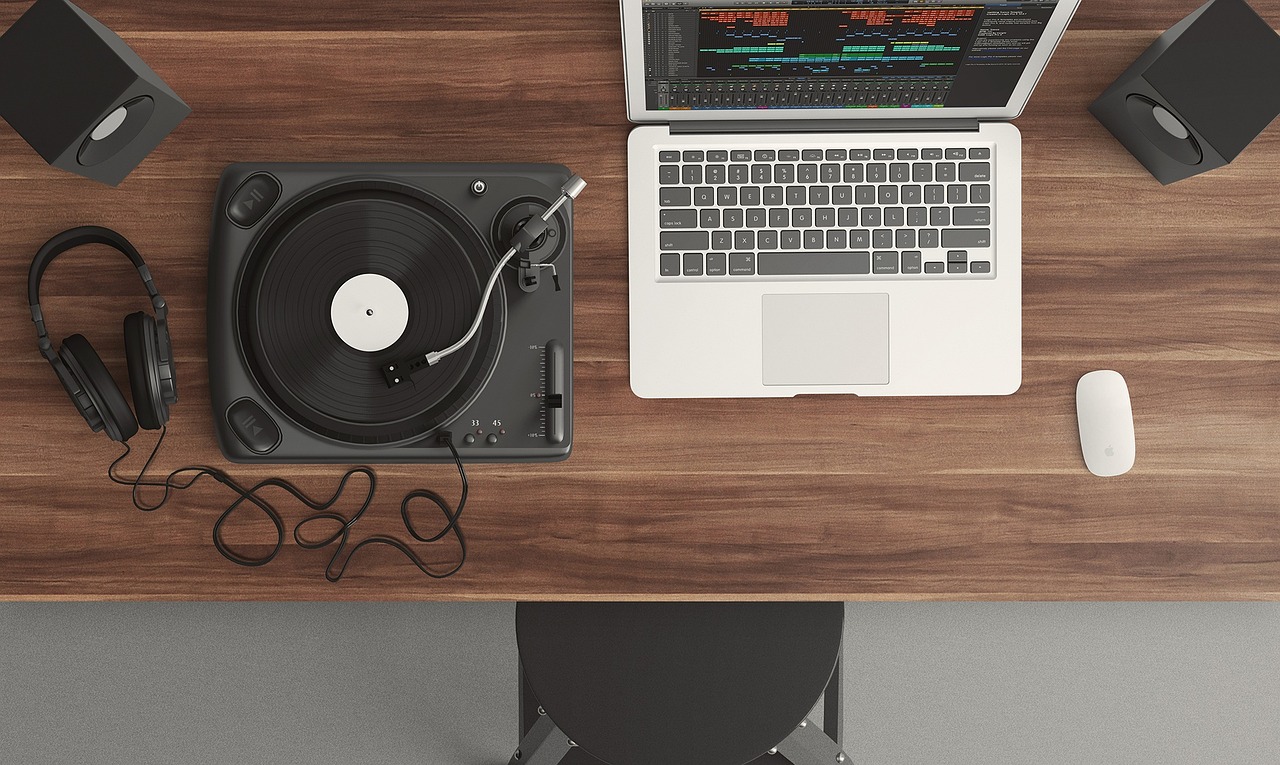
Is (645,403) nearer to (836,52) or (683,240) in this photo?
(683,240)

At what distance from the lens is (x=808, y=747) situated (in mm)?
1119

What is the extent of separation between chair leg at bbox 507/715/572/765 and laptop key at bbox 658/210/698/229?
784 millimetres

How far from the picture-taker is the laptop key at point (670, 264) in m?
0.87

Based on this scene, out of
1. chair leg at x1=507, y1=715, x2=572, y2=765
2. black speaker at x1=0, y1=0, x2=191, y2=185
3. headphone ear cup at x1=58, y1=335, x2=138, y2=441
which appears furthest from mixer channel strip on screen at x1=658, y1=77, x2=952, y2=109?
chair leg at x1=507, y1=715, x2=572, y2=765

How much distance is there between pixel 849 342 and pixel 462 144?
19.8 inches

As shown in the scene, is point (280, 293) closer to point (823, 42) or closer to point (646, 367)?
point (646, 367)

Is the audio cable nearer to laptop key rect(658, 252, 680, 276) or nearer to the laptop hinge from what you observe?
laptop key rect(658, 252, 680, 276)

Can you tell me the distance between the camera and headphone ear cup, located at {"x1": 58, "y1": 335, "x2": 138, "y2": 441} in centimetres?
82

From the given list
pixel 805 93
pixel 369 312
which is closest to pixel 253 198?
pixel 369 312

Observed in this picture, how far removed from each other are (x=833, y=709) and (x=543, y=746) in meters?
0.46

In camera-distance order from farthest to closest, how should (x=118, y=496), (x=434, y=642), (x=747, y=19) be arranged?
(x=434, y=642) → (x=118, y=496) → (x=747, y=19)

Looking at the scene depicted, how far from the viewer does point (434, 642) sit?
148cm

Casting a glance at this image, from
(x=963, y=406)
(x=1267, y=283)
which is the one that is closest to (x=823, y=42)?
(x=963, y=406)

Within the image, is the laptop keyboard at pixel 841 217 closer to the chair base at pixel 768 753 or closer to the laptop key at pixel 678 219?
the laptop key at pixel 678 219
